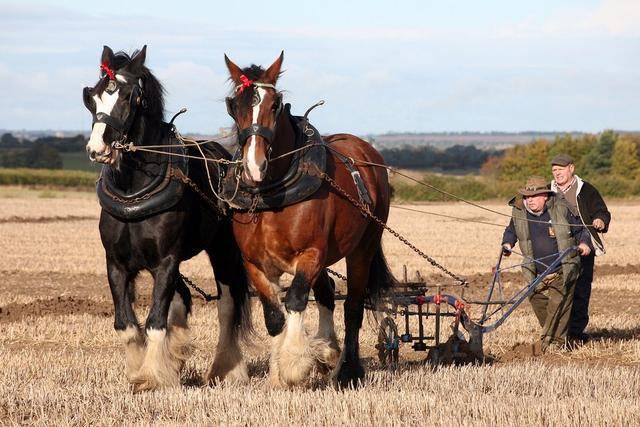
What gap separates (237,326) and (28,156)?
57103 mm

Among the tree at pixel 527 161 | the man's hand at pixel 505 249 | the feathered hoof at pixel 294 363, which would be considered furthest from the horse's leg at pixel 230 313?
the tree at pixel 527 161

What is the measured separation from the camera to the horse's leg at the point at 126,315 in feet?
24.6

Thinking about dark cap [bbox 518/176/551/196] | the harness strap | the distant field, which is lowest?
the distant field

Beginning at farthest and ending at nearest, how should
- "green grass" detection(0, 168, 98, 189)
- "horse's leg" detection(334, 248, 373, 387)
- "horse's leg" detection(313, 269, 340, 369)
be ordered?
"green grass" detection(0, 168, 98, 189) < "horse's leg" detection(313, 269, 340, 369) < "horse's leg" detection(334, 248, 373, 387)

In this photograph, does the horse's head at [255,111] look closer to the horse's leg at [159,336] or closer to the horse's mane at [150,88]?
the horse's mane at [150,88]

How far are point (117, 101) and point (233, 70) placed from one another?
0.81 m

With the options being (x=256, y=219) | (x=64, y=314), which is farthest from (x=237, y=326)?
(x=64, y=314)

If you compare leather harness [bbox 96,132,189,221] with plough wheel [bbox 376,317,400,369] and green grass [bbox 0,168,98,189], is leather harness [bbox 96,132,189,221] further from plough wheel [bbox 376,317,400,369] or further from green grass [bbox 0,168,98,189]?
green grass [bbox 0,168,98,189]

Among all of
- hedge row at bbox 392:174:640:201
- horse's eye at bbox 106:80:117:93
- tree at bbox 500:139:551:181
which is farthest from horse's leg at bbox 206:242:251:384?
tree at bbox 500:139:551:181

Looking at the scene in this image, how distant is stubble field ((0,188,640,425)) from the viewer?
658 centimetres

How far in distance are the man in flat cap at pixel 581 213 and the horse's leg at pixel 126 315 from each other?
4.26 metres

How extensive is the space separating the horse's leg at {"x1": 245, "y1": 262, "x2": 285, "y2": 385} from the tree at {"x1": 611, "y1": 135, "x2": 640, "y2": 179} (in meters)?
54.7

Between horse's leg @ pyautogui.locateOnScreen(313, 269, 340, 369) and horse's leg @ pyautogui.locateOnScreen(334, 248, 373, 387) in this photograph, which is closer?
horse's leg @ pyautogui.locateOnScreen(334, 248, 373, 387)

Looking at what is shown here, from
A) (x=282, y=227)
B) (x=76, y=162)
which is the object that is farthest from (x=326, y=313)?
(x=76, y=162)
